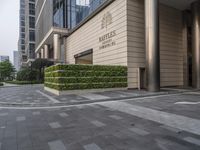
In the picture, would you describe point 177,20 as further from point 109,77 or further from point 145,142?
point 145,142

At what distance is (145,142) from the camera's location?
4594 millimetres

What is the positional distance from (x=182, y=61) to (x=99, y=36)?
10.5m

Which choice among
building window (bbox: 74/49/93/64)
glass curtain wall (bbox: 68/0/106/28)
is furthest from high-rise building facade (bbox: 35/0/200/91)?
building window (bbox: 74/49/93/64)

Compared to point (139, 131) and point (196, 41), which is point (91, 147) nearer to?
point (139, 131)

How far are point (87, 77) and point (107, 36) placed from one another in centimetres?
694

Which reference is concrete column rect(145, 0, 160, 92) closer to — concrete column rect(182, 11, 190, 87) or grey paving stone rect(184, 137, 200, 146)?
concrete column rect(182, 11, 190, 87)

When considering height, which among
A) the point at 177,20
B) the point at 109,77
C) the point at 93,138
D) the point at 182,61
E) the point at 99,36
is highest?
the point at 177,20

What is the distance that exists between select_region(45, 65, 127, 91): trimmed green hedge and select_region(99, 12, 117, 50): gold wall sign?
3938mm

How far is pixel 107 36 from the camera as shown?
20750mm

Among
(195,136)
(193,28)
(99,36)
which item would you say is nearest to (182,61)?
(193,28)

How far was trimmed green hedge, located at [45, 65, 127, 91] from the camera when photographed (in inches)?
584

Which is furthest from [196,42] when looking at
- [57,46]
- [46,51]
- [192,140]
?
[46,51]

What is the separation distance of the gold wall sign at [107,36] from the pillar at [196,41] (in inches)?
342

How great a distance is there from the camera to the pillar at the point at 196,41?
19.7m
